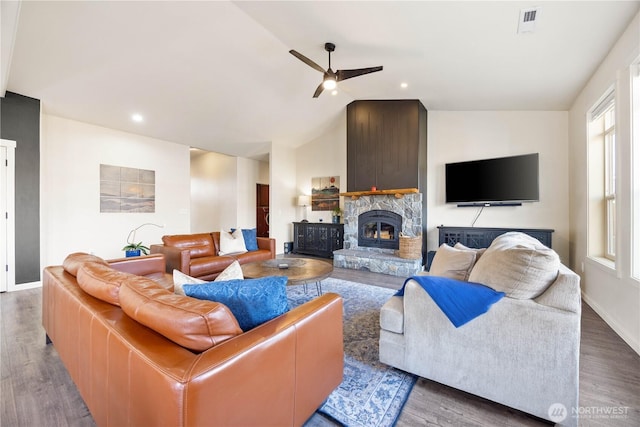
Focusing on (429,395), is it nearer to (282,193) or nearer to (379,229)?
(379,229)

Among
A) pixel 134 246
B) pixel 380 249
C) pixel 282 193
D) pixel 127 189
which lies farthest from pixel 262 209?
pixel 380 249

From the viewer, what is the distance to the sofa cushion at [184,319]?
36.8 inches

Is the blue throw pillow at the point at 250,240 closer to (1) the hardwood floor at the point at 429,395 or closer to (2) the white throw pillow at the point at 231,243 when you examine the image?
(2) the white throw pillow at the point at 231,243

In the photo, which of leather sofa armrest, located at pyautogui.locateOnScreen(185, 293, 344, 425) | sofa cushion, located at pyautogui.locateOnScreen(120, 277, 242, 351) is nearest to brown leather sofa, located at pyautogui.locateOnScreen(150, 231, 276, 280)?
sofa cushion, located at pyautogui.locateOnScreen(120, 277, 242, 351)

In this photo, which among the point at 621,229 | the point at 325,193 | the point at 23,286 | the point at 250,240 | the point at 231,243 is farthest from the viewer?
the point at 325,193

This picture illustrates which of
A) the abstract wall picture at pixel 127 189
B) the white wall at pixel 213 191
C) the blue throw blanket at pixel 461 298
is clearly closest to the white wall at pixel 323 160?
the white wall at pixel 213 191

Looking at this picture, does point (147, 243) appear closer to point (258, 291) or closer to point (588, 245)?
point (258, 291)

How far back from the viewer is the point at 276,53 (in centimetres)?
383

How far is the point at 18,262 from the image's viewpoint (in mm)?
3713

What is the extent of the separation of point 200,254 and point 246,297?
11.1 feet

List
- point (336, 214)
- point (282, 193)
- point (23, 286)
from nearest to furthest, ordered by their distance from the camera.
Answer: point (23, 286) → point (336, 214) → point (282, 193)

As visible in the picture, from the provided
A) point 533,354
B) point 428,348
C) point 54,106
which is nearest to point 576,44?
point 533,354

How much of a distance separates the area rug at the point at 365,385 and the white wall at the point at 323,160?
4.34 metres

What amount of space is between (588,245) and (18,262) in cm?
768
